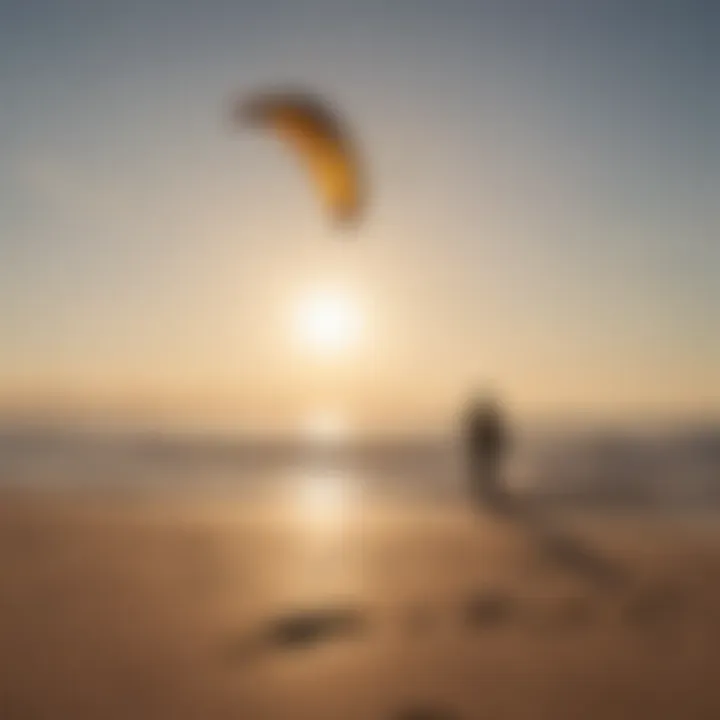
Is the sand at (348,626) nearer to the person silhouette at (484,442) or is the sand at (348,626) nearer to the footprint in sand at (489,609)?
the footprint in sand at (489,609)

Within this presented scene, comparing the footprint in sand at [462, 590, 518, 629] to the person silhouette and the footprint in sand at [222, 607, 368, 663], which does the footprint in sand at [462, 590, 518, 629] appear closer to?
the footprint in sand at [222, 607, 368, 663]

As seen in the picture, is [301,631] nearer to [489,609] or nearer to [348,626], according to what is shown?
[348,626]

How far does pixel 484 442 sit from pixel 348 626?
7138mm

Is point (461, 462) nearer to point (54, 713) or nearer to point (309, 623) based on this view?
point (309, 623)

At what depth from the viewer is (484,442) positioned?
41.1ft

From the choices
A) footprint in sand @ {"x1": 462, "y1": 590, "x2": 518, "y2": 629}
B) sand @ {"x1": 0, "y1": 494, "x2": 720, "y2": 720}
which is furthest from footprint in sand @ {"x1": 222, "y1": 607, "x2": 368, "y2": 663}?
footprint in sand @ {"x1": 462, "y1": 590, "x2": 518, "y2": 629}

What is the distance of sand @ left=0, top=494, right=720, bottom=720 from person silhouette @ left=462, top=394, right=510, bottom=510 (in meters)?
3.58

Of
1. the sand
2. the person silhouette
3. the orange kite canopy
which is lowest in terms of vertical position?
the sand

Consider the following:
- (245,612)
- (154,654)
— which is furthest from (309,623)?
(154,654)

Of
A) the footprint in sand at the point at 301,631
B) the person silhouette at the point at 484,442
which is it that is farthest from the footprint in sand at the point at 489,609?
the person silhouette at the point at 484,442

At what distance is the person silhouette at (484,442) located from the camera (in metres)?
12.4

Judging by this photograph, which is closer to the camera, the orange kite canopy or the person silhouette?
the orange kite canopy

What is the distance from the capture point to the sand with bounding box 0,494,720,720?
4.57 meters

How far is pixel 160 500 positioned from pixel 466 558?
576 centimetres
